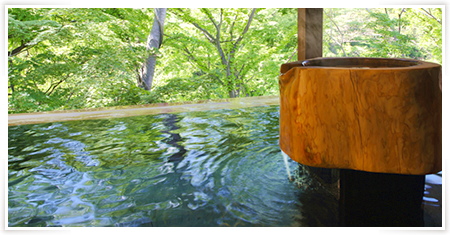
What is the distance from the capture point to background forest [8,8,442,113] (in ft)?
26.1

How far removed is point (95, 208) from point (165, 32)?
32.2 ft

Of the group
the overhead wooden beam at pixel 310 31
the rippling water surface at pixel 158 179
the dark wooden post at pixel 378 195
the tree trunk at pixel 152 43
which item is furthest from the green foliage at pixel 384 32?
the dark wooden post at pixel 378 195

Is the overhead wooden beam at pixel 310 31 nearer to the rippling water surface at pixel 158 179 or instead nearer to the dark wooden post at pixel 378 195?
the rippling water surface at pixel 158 179

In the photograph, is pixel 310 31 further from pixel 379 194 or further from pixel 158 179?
pixel 158 179

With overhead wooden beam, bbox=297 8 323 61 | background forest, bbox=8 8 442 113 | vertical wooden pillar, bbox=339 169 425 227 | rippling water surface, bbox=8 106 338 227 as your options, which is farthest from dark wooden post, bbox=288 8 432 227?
background forest, bbox=8 8 442 113

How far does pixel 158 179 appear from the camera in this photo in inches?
89.1

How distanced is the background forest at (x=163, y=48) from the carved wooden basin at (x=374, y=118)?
708 centimetres

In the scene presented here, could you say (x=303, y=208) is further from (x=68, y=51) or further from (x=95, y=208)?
(x=68, y=51)

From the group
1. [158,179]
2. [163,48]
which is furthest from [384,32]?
[158,179]

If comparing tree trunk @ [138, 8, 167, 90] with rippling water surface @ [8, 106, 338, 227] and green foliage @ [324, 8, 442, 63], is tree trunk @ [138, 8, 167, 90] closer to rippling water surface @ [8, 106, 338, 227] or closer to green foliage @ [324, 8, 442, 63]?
rippling water surface @ [8, 106, 338, 227]

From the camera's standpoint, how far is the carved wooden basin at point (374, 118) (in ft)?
5.05

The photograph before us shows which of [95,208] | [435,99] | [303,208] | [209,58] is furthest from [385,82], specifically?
[209,58]

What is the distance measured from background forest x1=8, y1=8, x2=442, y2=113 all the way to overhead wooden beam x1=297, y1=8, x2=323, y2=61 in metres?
6.16

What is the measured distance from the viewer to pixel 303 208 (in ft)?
5.87
